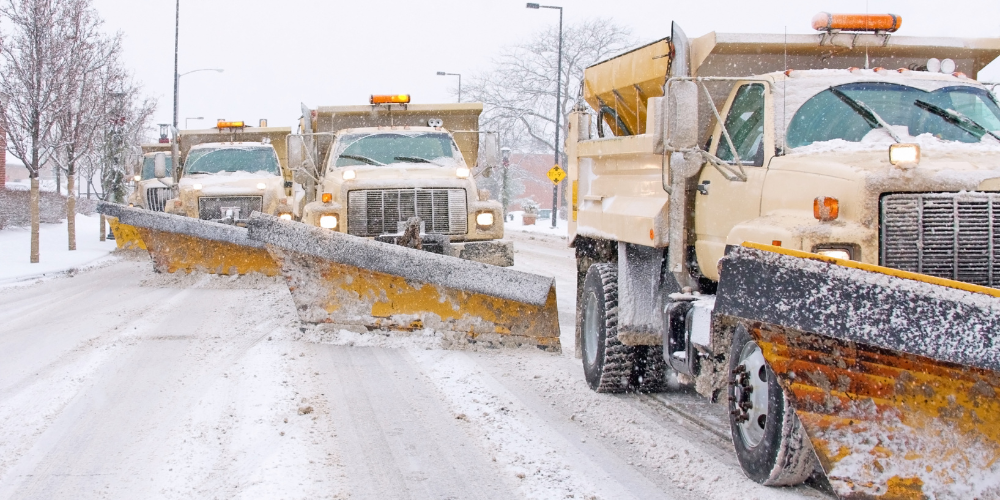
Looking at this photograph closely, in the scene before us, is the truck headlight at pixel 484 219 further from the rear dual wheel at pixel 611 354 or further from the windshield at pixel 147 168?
the windshield at pixel 147 168

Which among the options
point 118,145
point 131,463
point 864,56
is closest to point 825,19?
point 864,56

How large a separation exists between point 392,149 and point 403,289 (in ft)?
14.6

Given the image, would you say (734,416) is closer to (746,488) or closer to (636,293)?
(746,488)

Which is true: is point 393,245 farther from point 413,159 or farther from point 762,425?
point 762,425

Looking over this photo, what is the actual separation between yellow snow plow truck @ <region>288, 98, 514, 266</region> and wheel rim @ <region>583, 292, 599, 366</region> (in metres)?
3.33

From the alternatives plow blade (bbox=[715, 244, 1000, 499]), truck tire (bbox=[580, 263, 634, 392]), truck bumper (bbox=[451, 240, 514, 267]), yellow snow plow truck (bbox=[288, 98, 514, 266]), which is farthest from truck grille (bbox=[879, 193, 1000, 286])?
truck bumper (bbox=[451, 240, 514, 267])

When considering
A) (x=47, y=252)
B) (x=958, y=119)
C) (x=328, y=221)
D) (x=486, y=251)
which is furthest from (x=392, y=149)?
(x=47, y=252)

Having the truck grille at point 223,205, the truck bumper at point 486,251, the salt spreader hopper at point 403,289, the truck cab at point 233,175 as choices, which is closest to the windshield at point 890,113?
the salt spreader hopper at point 403,289

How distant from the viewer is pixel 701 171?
573 centimetres

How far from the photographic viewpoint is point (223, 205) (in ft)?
50.3

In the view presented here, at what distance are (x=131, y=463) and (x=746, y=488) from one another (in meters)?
2.89

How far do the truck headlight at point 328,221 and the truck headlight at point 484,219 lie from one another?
1604 millimetres

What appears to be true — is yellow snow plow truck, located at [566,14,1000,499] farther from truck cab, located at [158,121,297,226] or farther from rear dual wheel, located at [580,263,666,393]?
truck cab, located at [158,121,297,226]

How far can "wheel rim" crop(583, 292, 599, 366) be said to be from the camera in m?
6.88
